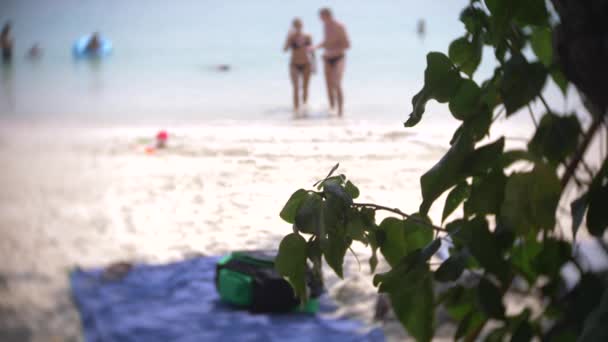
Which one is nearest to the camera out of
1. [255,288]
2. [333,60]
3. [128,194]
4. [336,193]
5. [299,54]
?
[336,193]

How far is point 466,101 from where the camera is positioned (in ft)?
1.99

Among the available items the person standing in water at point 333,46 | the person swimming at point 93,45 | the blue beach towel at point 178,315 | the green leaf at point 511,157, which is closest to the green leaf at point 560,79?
the green leaf at point 511,157

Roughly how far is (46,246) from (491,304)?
8.49ft

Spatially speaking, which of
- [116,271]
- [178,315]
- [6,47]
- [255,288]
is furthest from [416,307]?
[6,47]

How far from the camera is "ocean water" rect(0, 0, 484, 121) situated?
2.57 metres

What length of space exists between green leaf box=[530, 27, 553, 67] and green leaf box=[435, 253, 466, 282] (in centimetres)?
34

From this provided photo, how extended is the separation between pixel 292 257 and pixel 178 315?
1829 millimetres

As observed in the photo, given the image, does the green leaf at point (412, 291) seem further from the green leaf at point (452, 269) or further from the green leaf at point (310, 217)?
the green leaf at point (310, 217)

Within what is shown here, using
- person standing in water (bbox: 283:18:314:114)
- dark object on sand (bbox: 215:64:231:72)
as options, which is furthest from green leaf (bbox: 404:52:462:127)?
dark object on sand (bbox: 215:64:231:72)

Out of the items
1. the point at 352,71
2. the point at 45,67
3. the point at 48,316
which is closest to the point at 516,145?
the point at 48,316

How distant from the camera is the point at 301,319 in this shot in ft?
7.20

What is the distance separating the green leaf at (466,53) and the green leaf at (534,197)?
173 millimetres

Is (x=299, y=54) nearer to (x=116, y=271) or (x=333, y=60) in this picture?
(x=333, y=60)

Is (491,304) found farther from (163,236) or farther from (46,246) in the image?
(46,246)
